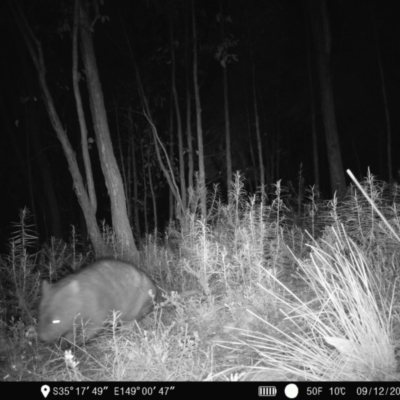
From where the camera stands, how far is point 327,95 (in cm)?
1014

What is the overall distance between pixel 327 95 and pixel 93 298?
29.8ft

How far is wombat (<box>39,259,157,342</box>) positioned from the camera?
3.33 meters

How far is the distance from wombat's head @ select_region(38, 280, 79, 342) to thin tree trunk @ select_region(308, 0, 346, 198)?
814 cm

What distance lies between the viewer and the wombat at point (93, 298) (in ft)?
10.9

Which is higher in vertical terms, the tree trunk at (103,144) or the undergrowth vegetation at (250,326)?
the tree trunk at (103,144)
